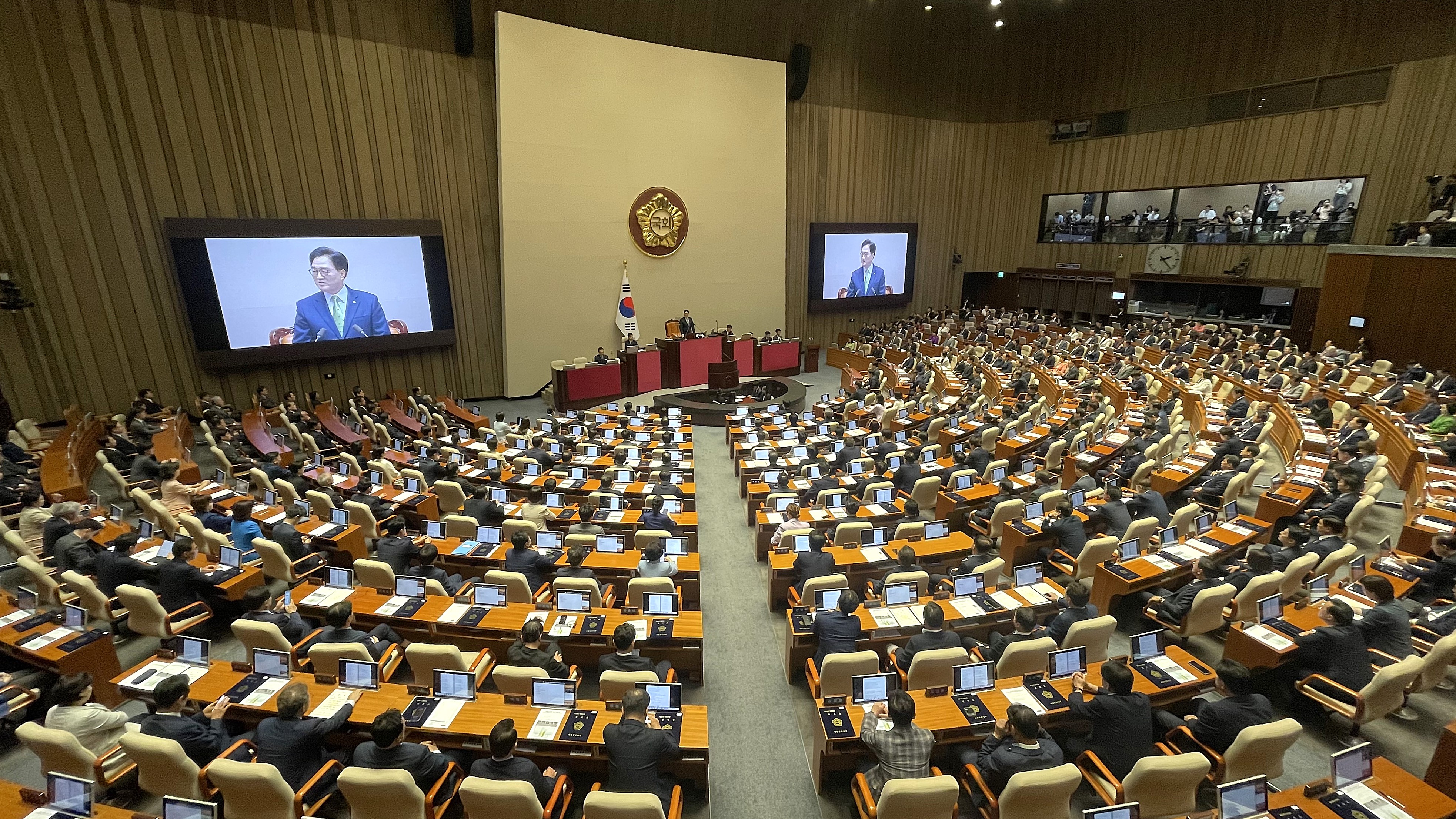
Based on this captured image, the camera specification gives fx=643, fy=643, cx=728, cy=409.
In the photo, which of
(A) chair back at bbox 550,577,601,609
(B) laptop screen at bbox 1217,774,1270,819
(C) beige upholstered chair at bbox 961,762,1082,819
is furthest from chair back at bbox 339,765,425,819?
(B) laptop screen at bbox 1217,774,1270,819

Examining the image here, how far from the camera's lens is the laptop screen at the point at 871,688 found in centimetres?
487

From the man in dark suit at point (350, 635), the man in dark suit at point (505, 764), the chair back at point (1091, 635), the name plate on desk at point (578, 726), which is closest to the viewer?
the man in dark suit at point (505, 764)

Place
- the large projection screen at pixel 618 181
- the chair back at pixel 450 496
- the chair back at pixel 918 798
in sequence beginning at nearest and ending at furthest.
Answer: the chair back at pixel 918 798 < the chair back at pixel 450 496 < the large projection screen at pixel 618 181

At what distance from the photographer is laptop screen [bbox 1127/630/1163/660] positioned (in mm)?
5312

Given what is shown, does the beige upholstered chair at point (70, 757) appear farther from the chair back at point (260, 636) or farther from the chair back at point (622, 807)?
the chair back at point (622, 807)

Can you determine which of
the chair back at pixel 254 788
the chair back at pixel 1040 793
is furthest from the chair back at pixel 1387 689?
the chair back at pixel 254 788

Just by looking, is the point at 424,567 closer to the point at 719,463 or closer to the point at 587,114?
the point at 719,463

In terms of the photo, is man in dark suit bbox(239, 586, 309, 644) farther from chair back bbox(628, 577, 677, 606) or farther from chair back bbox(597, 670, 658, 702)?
chair back bbox(628, 577, 677, 606)

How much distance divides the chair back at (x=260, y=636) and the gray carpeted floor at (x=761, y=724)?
45.2 inches

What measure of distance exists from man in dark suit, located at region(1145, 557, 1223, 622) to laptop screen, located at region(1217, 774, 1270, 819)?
2.47 m

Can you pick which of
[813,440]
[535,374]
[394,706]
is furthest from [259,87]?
[394,706]

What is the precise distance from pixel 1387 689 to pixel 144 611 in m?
10.4

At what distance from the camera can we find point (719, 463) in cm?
1291

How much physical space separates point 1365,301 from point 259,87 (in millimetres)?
27648
